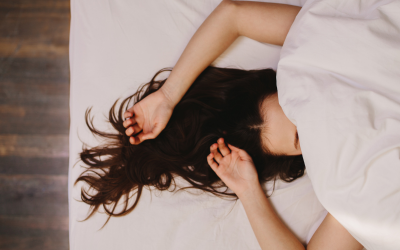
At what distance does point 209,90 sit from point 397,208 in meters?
0.60

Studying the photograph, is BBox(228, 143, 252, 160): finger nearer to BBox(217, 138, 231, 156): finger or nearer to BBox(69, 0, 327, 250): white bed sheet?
BBox(217, 138, 231, 156): finger

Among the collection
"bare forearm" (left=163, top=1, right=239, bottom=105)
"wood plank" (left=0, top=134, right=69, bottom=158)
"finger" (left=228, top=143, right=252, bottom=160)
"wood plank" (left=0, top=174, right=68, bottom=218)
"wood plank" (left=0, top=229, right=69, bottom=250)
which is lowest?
"wood plank" (left=0, top=229, right=69, bottom=250)

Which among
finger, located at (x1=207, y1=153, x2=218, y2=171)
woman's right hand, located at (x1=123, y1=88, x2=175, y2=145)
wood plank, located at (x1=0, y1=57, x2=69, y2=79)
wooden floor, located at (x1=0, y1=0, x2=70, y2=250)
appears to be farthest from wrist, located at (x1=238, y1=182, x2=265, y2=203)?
wood plank, located at (x1=0, y1=57, x2=69, y2=79)

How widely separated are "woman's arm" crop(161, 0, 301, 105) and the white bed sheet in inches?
3.5

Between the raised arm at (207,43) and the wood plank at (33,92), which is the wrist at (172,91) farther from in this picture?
→ the wood plank at (33,92)

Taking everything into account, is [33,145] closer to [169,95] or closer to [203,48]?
[169,95]

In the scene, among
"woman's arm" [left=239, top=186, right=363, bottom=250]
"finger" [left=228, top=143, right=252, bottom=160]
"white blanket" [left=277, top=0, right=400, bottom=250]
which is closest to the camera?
"white blanket" [left=277, top=0, right=400, bottom=250]

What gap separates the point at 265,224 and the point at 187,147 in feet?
1.19

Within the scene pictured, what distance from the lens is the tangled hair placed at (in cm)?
75

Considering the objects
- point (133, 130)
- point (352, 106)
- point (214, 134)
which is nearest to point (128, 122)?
point (133, 130)

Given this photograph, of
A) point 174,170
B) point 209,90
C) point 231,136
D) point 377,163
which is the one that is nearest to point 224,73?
point 209,90

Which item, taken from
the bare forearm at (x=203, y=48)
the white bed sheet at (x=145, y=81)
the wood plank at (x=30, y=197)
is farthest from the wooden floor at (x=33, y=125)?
the bare forearm at (x=203, y=48)

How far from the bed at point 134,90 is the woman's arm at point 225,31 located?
0.29 feet

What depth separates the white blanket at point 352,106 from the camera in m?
0.52
